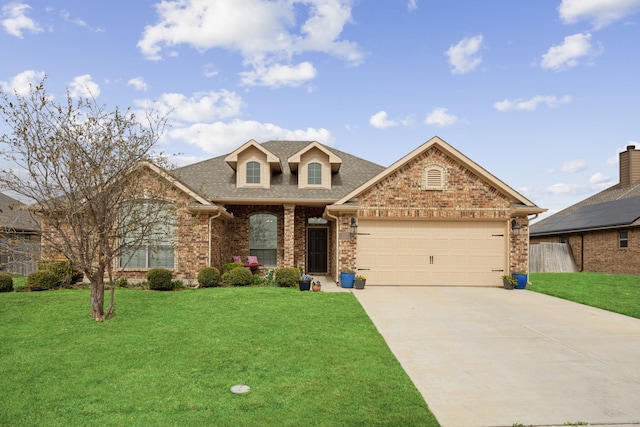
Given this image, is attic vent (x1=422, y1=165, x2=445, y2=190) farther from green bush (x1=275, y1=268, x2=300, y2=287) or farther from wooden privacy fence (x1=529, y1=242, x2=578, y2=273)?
wooden privacy fence (x1=529, y1=242, x2=578, y2=273)

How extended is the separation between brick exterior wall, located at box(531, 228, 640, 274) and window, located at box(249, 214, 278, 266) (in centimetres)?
1806

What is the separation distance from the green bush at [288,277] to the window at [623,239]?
1815 cm

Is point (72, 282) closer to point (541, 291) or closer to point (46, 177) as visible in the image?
point (46, 177)

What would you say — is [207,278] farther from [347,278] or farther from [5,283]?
[5,283]

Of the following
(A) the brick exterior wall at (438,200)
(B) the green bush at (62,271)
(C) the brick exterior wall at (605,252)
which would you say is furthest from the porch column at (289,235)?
(C) the brick exterior wall at (605,252)

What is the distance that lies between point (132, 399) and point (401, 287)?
36.5ft

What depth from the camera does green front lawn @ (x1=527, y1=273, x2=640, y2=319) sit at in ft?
39.4

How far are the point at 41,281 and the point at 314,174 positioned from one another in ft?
35.1

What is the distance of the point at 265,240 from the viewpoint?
1825cm

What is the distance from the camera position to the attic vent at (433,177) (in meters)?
15.4

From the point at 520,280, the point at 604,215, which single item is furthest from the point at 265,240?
the point at 604,215

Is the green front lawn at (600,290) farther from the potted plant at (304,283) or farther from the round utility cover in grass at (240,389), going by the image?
the round utility cover in grass at (240,389)

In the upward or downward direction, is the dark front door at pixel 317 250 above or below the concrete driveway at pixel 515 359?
above

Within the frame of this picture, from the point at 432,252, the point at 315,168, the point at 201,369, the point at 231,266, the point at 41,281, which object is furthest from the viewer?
the point at 315,168
